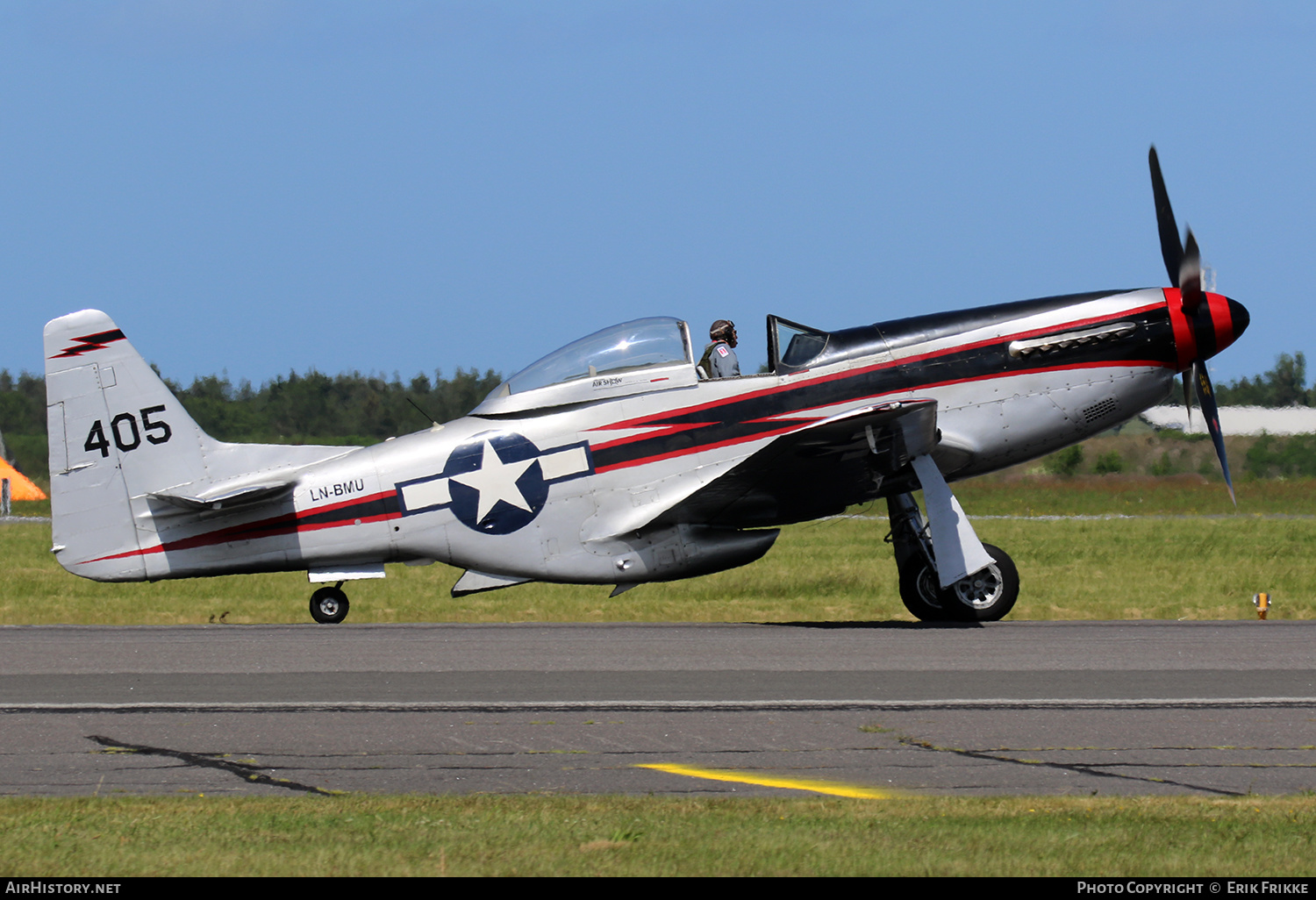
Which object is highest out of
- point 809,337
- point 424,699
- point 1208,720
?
point 809,337

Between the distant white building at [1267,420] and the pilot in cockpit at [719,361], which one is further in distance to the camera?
the distant white building at [1267,420]

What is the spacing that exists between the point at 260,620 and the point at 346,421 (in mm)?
15614

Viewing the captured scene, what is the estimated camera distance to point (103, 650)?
1152cm

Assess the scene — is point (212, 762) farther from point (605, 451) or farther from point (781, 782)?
point (605, 451)

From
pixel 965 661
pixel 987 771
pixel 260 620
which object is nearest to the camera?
pixel 987 771

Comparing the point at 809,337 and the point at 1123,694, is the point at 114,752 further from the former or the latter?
the point at 809,337

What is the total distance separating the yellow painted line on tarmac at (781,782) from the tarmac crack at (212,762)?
5.21ft

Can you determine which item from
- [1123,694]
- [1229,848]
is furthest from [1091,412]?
[1229,848]

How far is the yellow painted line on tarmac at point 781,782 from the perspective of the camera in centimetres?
610

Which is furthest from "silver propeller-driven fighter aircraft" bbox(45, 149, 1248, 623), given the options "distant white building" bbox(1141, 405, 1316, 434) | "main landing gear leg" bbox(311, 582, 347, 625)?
"distant white building" bbox(1141, 405, 1316, 434)

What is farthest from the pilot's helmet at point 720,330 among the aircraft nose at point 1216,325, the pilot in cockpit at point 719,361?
the aircraft nose at point 1216,325

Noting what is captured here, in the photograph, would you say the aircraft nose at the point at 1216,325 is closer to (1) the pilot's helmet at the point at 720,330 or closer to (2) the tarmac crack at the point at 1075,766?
(1) the pilot's helmet at the point at 720,330

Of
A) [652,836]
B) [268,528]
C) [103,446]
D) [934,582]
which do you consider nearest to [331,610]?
[268,528]

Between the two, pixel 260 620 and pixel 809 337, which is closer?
pixel 809 337
